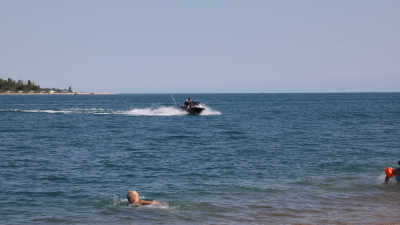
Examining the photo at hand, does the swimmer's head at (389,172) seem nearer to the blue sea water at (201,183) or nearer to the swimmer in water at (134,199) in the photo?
the blue sea water at (201,183)

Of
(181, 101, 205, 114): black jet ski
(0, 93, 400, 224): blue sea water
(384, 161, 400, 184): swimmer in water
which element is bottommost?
(0, 93, 400, 224): blue sea water

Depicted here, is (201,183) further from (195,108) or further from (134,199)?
(195,108)

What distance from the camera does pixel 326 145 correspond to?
27.2m

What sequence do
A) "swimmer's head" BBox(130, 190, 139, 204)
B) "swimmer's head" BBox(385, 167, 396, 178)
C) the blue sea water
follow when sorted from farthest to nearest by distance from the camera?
"swimmer's head" BBox(385, 167, 396, 178) < "swimmer's head" BBox(130, 190, 139, 204) < the blue sea water

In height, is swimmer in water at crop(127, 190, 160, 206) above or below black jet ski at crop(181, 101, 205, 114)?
below

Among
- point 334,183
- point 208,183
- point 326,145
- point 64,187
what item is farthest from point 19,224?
point 326,145

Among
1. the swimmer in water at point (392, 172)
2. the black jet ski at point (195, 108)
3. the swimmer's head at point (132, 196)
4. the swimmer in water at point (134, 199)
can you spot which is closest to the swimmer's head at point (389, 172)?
the swimmer in water at point (392, 172)

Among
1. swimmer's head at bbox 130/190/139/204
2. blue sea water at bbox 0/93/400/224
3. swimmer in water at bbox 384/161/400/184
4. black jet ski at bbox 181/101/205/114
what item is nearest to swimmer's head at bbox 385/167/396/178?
swimmer in water at bbox 384/161/400/184

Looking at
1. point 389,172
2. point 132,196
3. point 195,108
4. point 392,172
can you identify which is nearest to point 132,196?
point 132,196

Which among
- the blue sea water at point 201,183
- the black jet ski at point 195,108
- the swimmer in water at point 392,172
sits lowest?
the blue sea water at point 201,183

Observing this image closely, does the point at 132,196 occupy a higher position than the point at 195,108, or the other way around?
the point at 195,108

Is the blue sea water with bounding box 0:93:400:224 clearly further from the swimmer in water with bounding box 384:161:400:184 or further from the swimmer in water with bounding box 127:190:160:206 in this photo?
the swimmer in water with bounding box 384:161:400:184

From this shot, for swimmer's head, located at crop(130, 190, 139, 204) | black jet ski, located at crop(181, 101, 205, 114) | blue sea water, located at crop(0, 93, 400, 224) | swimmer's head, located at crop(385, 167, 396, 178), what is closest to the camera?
blue sea water, located at crop(0, 93, 400, 224)

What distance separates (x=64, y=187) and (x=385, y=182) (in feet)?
42.7
